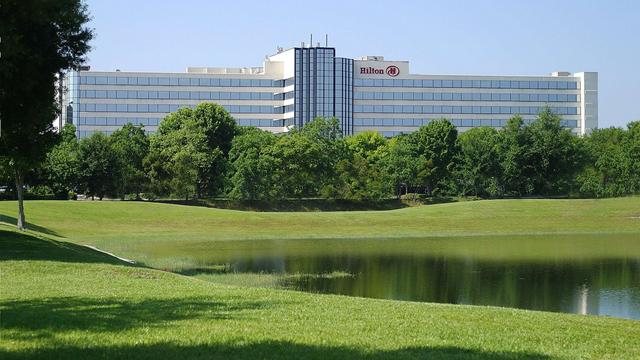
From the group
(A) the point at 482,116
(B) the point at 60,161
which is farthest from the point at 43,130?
(A) the point at 482,116

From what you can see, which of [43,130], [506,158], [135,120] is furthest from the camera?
[135,120]

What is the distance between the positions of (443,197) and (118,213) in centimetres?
5431

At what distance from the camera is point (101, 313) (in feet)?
51.3

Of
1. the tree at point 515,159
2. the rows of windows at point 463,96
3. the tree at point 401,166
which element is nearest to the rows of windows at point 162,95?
the rows of windows at point 463,96

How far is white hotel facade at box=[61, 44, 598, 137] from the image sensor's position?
16038cm

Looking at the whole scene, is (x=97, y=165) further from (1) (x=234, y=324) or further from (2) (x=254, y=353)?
(2) (x=254, y=353)

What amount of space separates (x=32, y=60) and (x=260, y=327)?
1657cm

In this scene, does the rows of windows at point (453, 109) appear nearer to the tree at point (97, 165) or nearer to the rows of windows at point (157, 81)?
the rows of windows at point (157, 81)

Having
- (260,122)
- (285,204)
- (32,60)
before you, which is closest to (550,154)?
(285,204)

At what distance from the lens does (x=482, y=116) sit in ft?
553

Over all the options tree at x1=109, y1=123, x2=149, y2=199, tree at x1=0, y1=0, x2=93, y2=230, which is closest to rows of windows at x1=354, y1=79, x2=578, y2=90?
tree at x1=109, y1=123, x2=149, y2=199

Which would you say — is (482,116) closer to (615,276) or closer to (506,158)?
(506,158)

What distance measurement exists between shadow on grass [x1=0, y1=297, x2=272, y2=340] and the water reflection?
1219 centimetres

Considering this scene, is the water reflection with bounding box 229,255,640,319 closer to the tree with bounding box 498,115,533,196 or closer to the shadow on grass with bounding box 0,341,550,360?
the shadow on grass with bounding box 0,341,550,360
